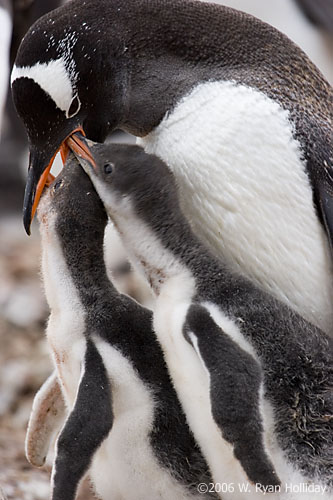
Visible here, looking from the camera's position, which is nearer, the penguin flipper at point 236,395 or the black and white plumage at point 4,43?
the penguin flipper at point 236,395

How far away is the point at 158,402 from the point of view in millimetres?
2758

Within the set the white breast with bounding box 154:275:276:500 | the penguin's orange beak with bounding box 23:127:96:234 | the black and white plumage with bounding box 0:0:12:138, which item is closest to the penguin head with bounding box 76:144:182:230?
the penguin's orange beak with bounding box 23:127:96:234

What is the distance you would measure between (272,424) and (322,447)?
0.45 feet

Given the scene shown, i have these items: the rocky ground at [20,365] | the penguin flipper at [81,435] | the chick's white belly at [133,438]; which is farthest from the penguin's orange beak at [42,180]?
the rocky ground at [20,365]

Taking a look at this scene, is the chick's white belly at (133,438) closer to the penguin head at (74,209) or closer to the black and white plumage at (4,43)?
the penguin head at (74,209)

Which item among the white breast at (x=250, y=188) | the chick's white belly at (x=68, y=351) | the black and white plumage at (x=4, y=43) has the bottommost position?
the black and white plumage at (x=4, y=43)

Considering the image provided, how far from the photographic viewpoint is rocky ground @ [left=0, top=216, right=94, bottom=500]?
3.69 m

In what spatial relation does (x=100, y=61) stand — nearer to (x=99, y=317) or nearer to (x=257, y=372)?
(x=99, y=317)

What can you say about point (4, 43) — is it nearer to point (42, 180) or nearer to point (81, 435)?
point (42, 180)

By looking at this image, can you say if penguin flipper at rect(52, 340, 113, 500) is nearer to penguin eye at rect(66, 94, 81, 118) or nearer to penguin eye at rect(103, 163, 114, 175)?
penguin eye at rect(103, 163, 114, 175)

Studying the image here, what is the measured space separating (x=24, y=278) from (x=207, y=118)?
3.30 meters

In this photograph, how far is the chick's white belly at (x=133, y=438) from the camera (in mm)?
2729

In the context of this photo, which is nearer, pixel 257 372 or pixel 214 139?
pixel 257 372

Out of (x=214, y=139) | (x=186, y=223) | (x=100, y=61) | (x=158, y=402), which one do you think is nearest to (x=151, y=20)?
(x=100, y=61)
